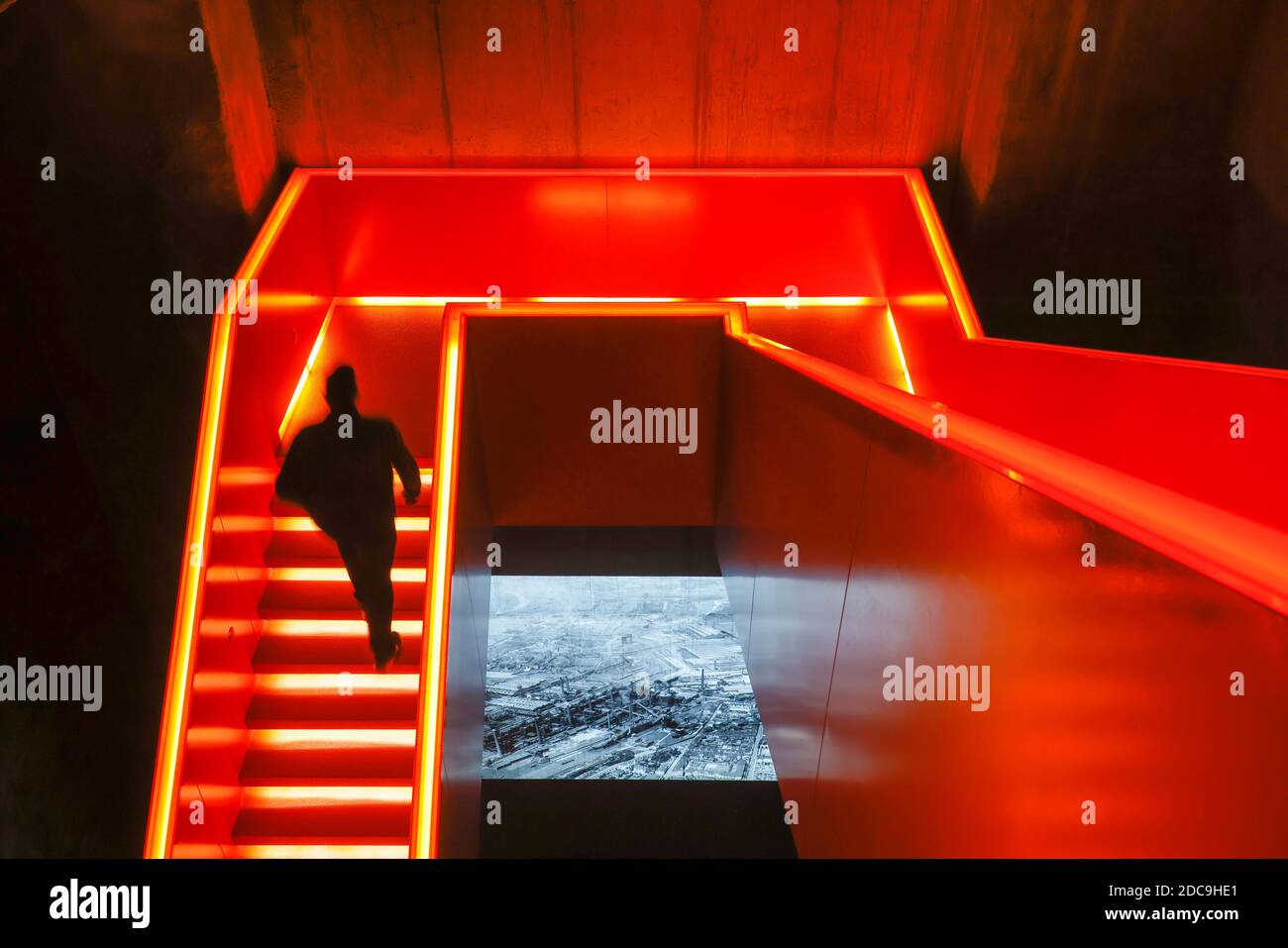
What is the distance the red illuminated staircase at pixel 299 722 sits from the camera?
3.29m

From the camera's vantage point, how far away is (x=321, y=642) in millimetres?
3924

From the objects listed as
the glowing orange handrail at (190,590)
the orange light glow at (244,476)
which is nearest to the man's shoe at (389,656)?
the glowing orange handrail at (190,590)

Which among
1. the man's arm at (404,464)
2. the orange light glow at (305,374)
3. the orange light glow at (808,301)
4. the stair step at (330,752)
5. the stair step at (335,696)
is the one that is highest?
the orange light glow at (808,301)

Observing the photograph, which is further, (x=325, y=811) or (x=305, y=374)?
(x=305, y=374)

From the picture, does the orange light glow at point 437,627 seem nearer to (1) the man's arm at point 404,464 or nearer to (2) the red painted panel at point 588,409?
(1) the man's arm at point 404,464

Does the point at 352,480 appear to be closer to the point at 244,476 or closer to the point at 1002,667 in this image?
the point at 244,476

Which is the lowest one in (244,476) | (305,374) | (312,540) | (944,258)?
(312,540)

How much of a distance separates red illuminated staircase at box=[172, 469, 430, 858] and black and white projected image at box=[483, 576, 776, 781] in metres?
1.97

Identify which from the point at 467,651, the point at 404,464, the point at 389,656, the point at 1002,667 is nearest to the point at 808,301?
the point at 467,651

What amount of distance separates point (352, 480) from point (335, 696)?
1.20 metres

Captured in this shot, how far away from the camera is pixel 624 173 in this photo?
5.67 meters

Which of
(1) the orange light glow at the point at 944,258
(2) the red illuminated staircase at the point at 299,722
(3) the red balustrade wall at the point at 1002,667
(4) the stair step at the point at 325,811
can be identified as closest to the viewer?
(3) the red balustrade wall at the point at 1002,667
